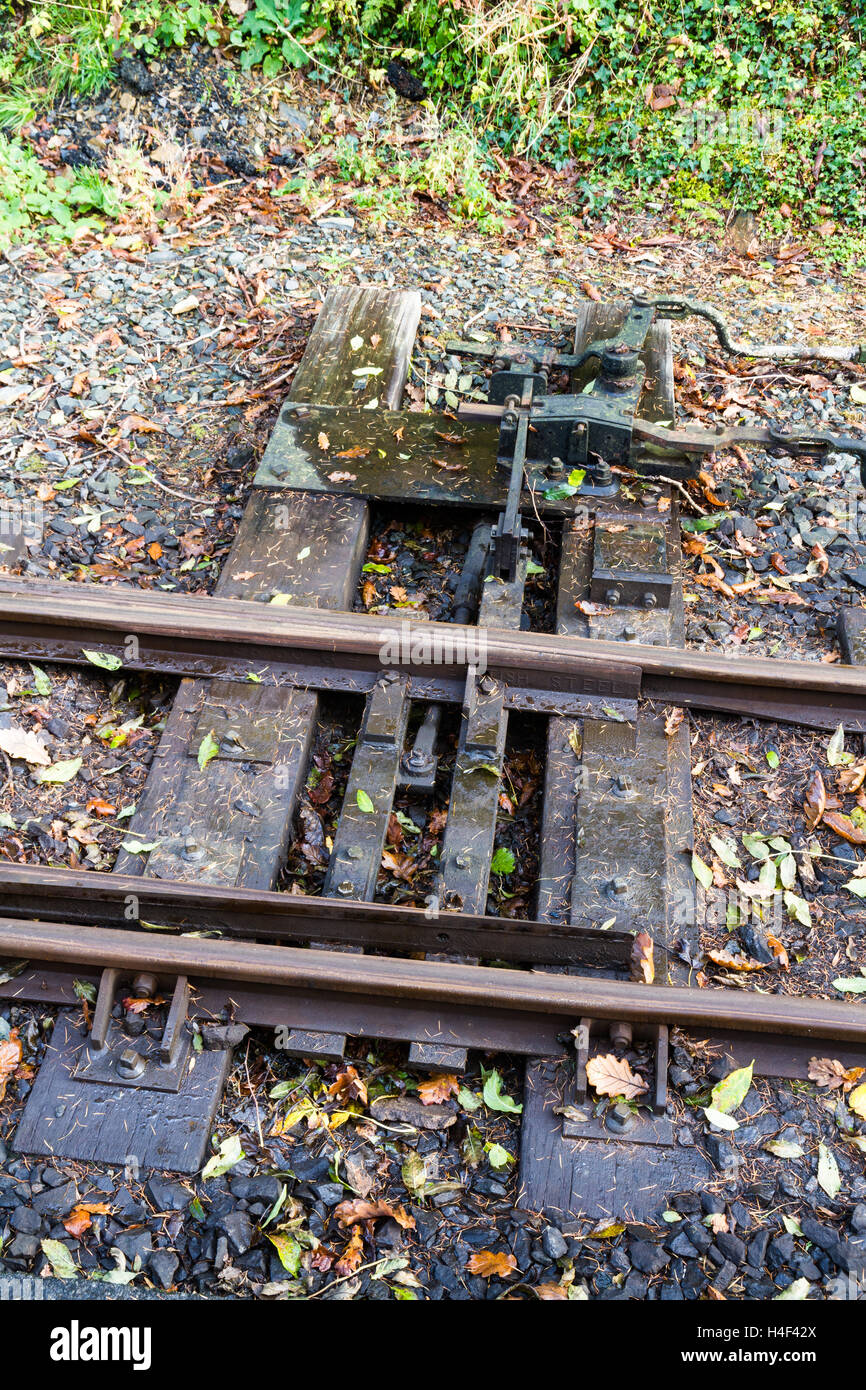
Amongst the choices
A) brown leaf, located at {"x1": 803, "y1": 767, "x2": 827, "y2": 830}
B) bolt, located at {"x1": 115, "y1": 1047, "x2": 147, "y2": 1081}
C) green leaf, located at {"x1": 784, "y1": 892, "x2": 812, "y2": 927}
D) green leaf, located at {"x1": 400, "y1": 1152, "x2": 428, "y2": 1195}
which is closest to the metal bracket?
bolt, located at {"x1": 115, "y1": 1047, "x2": 147, "y2": 1081}

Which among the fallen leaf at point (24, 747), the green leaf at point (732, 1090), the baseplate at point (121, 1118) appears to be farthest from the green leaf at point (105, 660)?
the green leaf at point (732, 1090)

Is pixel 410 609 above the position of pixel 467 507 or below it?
below

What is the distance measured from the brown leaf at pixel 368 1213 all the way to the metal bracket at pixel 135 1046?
641mm

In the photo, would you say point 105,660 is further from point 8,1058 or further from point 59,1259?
point 59,1259

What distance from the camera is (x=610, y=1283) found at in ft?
9.68

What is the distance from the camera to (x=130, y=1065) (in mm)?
3271

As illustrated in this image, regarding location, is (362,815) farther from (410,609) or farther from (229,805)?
(410,609)

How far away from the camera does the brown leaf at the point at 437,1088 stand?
131 inches

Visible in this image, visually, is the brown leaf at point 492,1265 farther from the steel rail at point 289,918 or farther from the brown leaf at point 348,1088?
the steel rail at point 289,918

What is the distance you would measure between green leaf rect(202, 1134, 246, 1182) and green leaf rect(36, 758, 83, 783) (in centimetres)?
170

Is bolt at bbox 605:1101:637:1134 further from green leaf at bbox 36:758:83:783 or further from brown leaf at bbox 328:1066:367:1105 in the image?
green leaf at bbox 36:758:83:783

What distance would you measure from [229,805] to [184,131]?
7.13 m
